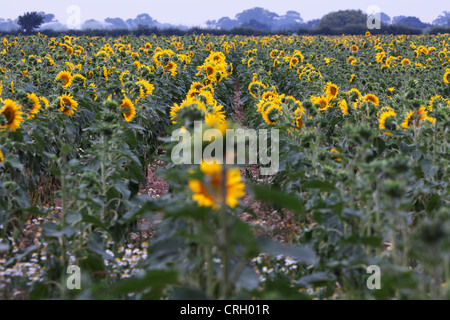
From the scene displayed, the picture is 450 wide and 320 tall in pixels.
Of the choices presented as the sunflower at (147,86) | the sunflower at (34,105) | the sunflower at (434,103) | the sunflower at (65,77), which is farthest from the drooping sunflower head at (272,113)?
the sunflower at (65,77)

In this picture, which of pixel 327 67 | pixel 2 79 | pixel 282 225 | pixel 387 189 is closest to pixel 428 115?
pixel 282 225

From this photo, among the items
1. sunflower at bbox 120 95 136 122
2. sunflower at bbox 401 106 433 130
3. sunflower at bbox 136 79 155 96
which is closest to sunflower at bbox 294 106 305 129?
sunflower at bbox 401 106 433 130

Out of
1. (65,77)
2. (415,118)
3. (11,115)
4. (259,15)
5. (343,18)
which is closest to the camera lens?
(11,115)

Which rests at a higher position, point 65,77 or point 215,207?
point 65,77

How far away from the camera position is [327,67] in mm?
11703

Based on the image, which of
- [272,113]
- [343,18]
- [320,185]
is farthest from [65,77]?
[343,18]

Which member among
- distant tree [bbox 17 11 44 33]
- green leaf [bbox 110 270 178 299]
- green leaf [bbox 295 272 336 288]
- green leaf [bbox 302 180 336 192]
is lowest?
green leaf [bbox 295 272 336 288]

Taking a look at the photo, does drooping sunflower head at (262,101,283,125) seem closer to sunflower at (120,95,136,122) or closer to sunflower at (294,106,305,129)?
sunflower at (294,106,305,129)

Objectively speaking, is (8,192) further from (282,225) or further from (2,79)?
(2,79)

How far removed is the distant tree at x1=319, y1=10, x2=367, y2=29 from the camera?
167 ft

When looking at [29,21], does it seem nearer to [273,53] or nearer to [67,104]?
[273,53]

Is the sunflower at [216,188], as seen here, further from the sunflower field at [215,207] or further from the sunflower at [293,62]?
the sunflower at [293,62]

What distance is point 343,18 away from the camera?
51781 mm

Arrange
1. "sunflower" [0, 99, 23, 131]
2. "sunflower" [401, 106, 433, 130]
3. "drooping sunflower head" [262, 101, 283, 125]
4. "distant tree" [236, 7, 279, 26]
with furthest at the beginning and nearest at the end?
"distant tree" [236, 7, 279, 26], "drooping sunflower head" [262, 101, 283, 125], "sunflower" [401, 106, 433, 130], "sunflower" [0, 99, 23, 131]
